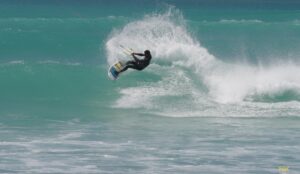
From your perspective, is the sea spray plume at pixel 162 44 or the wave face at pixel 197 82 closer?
the wave face at pixel 197 82

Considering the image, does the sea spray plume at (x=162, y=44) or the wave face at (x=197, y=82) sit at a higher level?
the sea spray plume at (x=162, y=44)

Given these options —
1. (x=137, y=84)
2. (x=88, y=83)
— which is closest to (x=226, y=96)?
(x=137, y=84)

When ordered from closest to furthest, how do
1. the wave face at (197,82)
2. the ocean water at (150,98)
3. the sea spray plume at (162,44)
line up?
the ocean water at (150,98)
the wave face at (197,82)
the sea spray plume at (162,44)

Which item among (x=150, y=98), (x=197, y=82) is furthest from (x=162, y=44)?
(x=150, y=98)

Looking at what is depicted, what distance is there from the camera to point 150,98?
106 feet

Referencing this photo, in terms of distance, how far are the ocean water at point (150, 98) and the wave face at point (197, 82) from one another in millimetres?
47

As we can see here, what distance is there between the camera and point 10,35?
45656 mm

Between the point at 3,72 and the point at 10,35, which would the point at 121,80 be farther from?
the point at 10,35

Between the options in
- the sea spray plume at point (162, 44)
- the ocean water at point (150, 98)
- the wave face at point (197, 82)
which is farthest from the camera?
the sea spray plume at point (162, 44)

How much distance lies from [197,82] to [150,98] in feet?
→ 9.36

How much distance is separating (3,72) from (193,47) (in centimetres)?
757

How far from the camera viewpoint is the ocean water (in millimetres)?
24109

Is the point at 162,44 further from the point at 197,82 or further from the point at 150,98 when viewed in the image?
the point at 150,98

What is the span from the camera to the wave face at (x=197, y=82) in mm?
31203
